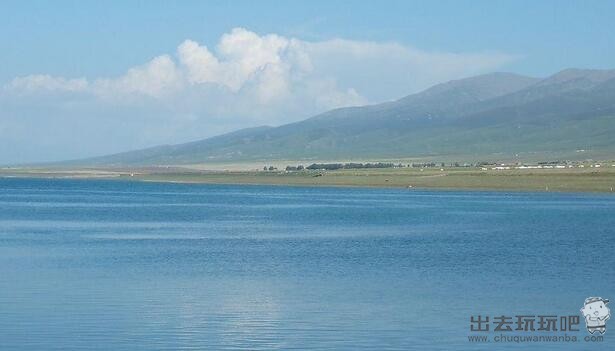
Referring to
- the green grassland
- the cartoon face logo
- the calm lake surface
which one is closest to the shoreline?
the green grassland

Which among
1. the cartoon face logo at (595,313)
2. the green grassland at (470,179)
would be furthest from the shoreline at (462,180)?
the cartoon face logo at (595,313)

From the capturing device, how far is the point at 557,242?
42406 millimetres

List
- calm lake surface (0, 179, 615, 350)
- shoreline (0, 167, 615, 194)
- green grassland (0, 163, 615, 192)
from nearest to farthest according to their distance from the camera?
1. calm lake surface (0, 179, 615, 350)
2. shoreline (0, 167, 615, 194)
3. green grassland (0, 163, 615, 192)

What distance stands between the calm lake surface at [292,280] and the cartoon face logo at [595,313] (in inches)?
8.4

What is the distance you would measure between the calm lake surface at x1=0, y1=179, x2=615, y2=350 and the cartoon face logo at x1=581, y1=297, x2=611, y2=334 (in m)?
0.21

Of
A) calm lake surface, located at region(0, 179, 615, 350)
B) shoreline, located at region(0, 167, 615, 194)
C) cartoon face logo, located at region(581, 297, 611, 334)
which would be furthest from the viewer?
shoreline, located at region(0, 167, 615, 194)

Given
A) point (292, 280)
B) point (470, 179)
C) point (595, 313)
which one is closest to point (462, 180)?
point (470, 179)

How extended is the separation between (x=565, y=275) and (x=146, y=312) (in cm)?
1270

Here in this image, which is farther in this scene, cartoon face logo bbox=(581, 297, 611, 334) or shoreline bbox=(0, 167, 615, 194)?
shoreline bbox=(0, 167, 615, 194)

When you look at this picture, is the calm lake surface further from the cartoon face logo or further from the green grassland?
the green grassland

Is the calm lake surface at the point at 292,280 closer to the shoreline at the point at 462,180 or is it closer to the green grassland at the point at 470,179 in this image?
the shoreline at the point at 462,180

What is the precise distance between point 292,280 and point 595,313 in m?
9.54

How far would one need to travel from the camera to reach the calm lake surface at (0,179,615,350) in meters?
21.4

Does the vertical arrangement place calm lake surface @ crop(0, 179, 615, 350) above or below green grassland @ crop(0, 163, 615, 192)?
below
